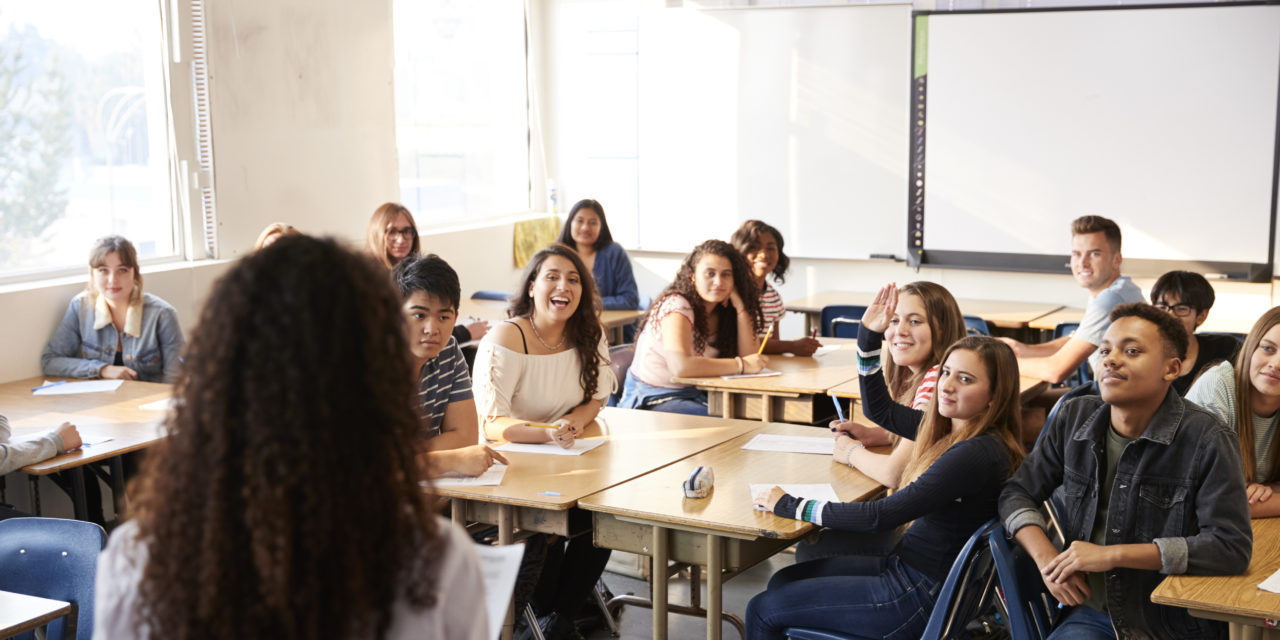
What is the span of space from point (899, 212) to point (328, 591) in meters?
6.48

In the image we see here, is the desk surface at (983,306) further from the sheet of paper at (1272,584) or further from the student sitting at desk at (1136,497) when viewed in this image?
the sheet of paper at (1272,584)

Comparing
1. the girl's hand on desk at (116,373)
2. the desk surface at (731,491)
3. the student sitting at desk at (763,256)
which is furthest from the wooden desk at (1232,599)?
the girl's hand on desk at (116,373)

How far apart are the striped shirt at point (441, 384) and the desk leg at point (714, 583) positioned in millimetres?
933

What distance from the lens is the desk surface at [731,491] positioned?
2.71 metres

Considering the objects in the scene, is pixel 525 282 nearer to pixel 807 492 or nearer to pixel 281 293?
pixel 807 492

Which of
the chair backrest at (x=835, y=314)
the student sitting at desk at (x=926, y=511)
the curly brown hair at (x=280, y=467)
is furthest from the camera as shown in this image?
the chair backrest at (x=835, y=314)

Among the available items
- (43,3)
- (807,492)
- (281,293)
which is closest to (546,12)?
(43,3)

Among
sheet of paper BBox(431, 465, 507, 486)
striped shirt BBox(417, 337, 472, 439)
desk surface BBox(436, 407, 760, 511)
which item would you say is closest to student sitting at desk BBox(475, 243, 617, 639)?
desk surface BBox(436, 407, 760, 511)

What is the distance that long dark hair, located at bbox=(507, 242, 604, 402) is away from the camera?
369cm

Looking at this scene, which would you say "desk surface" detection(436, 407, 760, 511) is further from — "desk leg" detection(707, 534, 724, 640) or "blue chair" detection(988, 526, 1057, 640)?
"blue chair" detection(988, 526, 1057, 640)

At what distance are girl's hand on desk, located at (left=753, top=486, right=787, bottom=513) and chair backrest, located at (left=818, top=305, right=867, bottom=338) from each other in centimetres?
316

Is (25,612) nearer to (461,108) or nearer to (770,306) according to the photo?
(770,306)

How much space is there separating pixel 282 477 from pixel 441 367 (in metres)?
2.24

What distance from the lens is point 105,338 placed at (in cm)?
465
